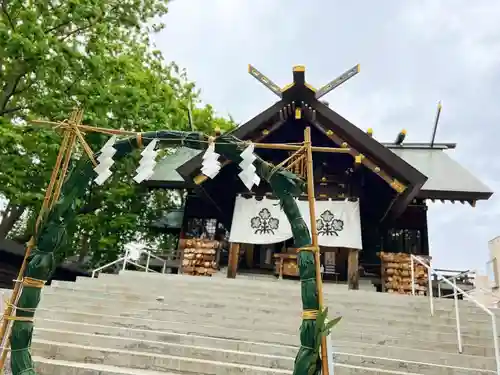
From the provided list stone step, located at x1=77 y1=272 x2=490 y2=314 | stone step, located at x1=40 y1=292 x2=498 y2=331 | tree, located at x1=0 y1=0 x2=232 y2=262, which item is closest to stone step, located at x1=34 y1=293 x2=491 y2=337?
stone step, located at x1=40 y1=292 x2=498 y2=331

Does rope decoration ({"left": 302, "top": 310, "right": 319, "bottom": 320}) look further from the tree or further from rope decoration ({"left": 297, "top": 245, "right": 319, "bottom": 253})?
the tree

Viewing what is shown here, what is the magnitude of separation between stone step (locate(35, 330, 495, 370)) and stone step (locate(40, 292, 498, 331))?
1112 millimetres

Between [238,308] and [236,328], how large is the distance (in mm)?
703

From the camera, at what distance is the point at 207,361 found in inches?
198

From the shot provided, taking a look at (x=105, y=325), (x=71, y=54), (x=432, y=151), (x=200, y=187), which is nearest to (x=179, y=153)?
(x=200, y=187)

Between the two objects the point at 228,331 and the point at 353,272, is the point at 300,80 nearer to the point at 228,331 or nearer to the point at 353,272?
the point at 353,272

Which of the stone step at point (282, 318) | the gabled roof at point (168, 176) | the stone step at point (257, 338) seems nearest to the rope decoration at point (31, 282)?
the stone step at point (257, 338)

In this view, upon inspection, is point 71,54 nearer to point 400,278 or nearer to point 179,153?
point 179,153

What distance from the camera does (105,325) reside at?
248 inches

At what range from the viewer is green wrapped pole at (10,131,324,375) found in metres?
3.58

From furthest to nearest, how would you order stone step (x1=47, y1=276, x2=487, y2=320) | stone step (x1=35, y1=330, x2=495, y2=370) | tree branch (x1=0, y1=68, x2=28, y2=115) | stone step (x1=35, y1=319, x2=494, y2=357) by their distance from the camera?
tree branch (x1=0, y1=68, x2=28, y2=115)
stone step (x1=47, y1=276, x2=487, y2=320)
stone step (x1=35, y1=319, x2=494, y2=357)
stone step (x1=35, y1=330, x2=495, y2=370)

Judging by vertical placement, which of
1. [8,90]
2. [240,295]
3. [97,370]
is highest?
[8,90]

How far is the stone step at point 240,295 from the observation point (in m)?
7.36

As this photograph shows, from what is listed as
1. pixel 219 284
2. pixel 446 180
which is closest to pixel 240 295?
pixel 219 284
